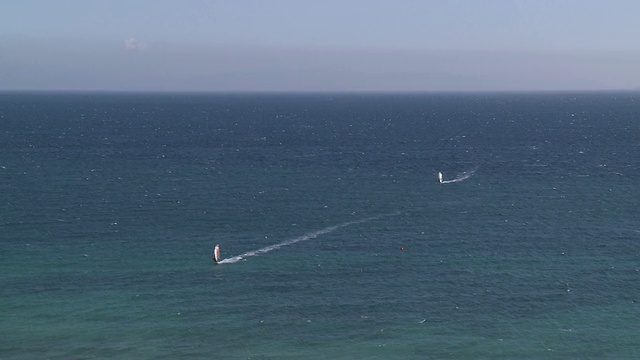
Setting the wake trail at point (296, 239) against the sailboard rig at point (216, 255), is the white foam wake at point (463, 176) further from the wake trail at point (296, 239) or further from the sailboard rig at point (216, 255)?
the sailboard rig at point (216, 255)

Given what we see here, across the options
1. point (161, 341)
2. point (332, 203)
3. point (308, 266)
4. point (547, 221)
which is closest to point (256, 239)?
point (308, 266)

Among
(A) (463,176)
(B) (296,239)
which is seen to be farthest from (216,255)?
(A) (463,176)

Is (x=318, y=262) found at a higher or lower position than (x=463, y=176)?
lower

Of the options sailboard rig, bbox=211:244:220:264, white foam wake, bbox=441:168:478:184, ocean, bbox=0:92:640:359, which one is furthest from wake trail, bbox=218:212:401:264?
white foam wake, bbox=441:168:478:184

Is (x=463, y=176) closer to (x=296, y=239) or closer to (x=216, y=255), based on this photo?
(x=296, y=239)

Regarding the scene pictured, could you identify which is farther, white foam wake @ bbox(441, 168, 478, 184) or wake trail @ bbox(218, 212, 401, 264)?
white foam wake @ bbox(441, 168, 478, 184)

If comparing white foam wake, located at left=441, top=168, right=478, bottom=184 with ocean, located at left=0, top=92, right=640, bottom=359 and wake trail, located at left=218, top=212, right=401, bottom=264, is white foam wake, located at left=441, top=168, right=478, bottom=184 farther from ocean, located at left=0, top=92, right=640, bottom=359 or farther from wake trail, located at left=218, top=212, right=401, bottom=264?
wake trail, located at left=218, top=212, right=401, bottom=264

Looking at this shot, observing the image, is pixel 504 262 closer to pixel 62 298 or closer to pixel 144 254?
pixel 144 254

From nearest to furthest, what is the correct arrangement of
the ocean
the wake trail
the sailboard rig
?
1. the ocean
2. the sailboard rig
3. the wake trail
